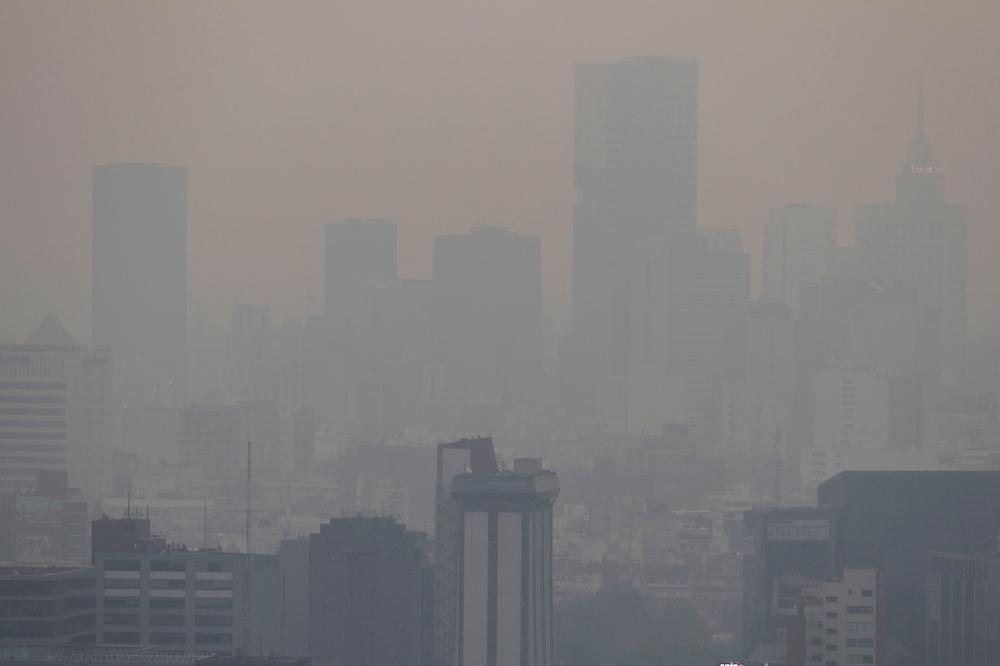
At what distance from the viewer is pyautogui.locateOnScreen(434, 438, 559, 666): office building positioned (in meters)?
22.3

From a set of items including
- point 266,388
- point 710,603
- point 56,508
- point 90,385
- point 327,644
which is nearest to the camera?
point 327,644

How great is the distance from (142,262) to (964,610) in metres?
42.4

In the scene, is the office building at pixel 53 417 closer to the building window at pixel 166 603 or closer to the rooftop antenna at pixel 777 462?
the rooftop antenna at pixel 777 462

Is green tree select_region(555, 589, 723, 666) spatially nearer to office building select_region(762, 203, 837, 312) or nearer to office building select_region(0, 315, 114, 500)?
office building select_region(0, 315, 114, 500)

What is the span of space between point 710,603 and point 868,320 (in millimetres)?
24266

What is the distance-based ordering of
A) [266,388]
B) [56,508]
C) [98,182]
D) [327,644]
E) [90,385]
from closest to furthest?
[327,644], [56,508], [90,385], [266,388], [98,182]

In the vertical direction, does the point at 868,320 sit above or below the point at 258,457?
above

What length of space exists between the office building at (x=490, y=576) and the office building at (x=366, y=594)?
0.40 m

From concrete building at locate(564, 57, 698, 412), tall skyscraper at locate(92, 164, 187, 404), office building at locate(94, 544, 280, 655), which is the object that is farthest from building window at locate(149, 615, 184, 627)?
concrete building at locate(564, 57, 698, 412)

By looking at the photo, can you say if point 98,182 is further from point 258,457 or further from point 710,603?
point 710,603

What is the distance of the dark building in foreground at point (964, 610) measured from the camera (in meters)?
24.8

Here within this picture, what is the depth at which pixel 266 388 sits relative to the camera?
188ft

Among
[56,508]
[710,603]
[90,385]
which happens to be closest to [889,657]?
[710,603]

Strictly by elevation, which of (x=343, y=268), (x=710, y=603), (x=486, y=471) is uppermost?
(x=343, y=268)
